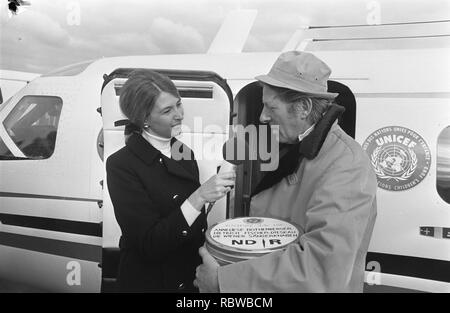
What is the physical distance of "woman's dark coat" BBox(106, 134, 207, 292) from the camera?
1422mm

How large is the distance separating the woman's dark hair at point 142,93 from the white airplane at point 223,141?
15.4 inches

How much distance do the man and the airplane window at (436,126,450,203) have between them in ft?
3.93

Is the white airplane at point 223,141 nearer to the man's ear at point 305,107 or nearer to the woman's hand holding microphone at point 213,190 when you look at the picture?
the woman's hand holding microphone at point 213,190

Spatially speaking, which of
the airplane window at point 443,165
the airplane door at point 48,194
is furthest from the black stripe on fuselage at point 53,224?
the airplane window at point 443,165

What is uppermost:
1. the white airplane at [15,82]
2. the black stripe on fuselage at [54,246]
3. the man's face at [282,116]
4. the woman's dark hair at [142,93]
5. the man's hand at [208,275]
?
the white airplane at [15,82]

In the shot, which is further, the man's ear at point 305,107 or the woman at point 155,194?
the woman at point 155,194

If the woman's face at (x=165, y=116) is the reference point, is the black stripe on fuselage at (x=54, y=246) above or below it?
below

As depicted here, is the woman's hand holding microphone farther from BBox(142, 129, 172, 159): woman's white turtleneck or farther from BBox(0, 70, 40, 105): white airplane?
BBox(0, 70, 40, 105): white airplane

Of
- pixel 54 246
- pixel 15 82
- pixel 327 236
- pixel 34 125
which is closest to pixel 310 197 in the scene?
pixel 327 236

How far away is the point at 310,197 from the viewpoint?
124 cm

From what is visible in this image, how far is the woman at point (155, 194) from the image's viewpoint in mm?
1405

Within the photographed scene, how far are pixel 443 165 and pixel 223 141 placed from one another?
1.30m

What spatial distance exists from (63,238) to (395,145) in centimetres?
238
